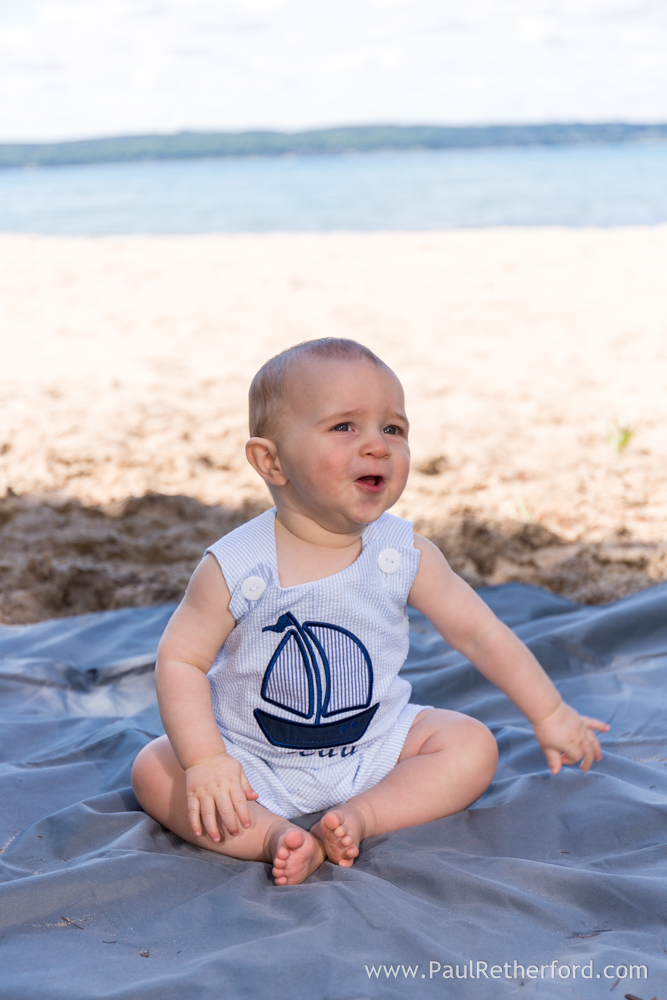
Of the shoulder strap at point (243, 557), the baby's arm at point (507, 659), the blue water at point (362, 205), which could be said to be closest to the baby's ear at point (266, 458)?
the shoulder strap at point (243, 557)

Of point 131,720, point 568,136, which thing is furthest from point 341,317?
point 568,136

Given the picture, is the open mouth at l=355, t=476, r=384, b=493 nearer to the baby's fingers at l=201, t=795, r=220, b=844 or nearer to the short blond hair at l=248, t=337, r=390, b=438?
the short blond hair at l=248, t=337, r=390, b=438

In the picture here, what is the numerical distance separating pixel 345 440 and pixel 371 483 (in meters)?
0.10

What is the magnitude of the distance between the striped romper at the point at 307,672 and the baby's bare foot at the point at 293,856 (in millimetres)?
193

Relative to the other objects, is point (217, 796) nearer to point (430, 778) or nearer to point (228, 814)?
point (228, 814)

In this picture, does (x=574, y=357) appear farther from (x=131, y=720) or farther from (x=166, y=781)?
(x=166, y=781)

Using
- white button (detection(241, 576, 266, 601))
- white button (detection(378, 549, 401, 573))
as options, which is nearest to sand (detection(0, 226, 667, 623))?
white button (detection(378, 549, 401, 573))

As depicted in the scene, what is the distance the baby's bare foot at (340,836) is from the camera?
5.19 feet

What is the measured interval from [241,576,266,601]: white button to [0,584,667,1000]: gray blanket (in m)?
0.50

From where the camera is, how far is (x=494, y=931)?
1.43m

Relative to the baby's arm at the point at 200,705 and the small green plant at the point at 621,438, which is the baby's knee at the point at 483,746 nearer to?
the baby's arm at the point at 200,705

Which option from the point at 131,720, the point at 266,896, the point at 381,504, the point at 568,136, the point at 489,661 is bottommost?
the point at 131,720

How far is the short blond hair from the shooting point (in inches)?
68.2

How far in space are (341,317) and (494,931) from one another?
615 centimetres
